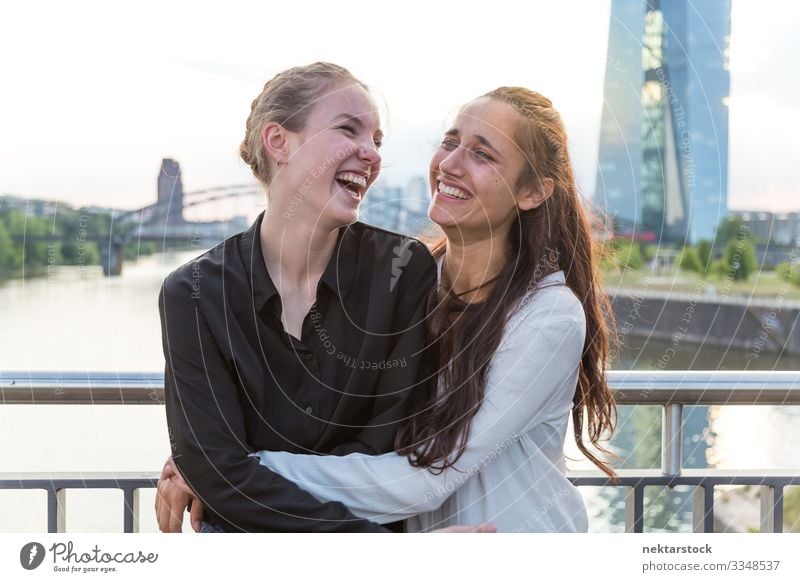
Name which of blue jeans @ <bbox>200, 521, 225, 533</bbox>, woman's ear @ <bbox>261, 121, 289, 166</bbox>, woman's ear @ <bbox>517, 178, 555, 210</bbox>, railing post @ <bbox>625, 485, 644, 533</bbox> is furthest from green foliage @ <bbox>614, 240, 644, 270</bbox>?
blue jeans @ <bbox>200, 521, 225, 533</bbox>

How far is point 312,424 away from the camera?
0.70 m

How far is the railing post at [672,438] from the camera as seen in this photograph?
0.88 m

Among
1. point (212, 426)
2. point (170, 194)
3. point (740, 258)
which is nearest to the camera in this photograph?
point (212, 426)

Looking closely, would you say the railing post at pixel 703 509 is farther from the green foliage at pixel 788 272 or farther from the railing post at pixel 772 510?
the green foliage at pixel 788 272

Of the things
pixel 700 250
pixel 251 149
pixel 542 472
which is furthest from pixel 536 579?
pixel 251 149

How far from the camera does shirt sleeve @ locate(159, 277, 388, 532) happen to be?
673 millimetres

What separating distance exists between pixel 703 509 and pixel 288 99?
644mm

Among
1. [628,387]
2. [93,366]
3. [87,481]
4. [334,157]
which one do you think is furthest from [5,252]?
[628,387]

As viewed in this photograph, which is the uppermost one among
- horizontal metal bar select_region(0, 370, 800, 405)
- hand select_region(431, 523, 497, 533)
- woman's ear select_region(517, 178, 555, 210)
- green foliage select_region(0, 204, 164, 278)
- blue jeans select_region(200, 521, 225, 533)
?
woman's ear select_region(517, 178, 555, 210)

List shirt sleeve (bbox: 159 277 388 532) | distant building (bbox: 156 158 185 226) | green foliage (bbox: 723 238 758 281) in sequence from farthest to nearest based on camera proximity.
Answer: green foliage (bbox: 723 238 758 281), distant building (bbox: 156 158 185 226), shirt sleeve (bbox: 159 277 388 532)

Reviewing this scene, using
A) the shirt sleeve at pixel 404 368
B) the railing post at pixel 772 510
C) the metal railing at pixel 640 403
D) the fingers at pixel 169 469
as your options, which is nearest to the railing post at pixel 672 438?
the metal railing at pixel 640 403

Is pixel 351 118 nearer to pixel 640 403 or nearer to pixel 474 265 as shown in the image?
pixel 474 265

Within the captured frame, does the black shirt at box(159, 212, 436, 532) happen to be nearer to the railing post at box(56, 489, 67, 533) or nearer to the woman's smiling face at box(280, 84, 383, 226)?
the woman's smiling face at box(280, 84, 383, 226)

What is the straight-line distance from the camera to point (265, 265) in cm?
72
